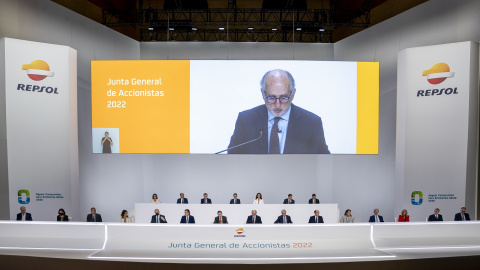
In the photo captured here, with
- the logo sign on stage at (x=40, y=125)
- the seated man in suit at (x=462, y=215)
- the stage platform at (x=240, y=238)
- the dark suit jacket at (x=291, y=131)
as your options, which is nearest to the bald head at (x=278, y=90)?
the dark suit jacket at (x=291, y=131)

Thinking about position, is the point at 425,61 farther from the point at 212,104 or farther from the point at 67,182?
the point at 67,182

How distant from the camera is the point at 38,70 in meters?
8.70

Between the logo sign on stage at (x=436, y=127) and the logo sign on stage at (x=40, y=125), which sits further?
the logo sign on stage at (x=436, y=127)

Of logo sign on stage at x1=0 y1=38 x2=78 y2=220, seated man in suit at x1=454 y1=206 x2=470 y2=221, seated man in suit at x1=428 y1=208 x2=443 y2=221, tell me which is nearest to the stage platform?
seated man in suit at x1=428 y1=208 x2=443 y2=221

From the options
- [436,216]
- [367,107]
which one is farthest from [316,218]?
[367,107]

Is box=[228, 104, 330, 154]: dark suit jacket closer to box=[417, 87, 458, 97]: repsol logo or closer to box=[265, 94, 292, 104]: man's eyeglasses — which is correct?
box=[265, 94, 292, 104]: man's eyeglasses

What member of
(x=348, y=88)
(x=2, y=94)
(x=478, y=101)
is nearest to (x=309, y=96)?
(x=348, y=88)

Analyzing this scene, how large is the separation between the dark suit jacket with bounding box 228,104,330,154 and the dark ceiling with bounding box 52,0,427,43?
3.98m

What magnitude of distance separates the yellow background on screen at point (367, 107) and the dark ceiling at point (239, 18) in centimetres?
338

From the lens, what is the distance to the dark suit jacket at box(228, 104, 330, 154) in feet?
29.4

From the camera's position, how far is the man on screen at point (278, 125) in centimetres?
895

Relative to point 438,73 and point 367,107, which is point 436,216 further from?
point 438,73

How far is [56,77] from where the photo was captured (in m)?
9.02

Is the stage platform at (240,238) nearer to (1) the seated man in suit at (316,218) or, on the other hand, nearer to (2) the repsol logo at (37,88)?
(1) the seated man in suit at (316,218)
